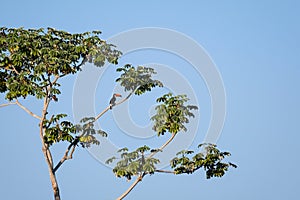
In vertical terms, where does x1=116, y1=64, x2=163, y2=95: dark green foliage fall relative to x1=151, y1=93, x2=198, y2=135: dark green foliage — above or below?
above

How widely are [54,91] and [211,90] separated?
4.57 metres

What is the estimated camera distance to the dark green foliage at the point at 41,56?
14859mm

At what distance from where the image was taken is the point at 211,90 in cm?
1634

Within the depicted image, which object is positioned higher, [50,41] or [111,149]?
[50,41]

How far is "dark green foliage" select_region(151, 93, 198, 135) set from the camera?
14.9 m

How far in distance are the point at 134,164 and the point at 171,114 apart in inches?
65.5

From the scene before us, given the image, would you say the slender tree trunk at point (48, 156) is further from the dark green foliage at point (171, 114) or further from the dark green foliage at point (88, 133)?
the dark green foliage at point (171, 114)

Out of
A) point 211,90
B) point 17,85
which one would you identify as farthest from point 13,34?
point 211,90

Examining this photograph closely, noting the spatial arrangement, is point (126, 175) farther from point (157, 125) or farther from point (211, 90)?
point (211, 90)

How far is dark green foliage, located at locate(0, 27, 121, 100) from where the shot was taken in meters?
14.9

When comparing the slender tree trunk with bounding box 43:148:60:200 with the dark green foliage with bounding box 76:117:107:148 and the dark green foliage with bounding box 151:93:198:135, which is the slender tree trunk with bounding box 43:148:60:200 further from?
the dark green foliage with bounding box 151:93:198:135

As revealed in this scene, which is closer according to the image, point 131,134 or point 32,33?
point 32,33

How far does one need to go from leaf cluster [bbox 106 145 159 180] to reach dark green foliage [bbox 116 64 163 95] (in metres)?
1.87

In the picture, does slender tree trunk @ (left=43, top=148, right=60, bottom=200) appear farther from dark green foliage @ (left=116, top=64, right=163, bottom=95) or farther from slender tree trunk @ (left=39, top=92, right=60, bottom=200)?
dark green foliage @ (left=116, top=64, right=163, bottom=95)
